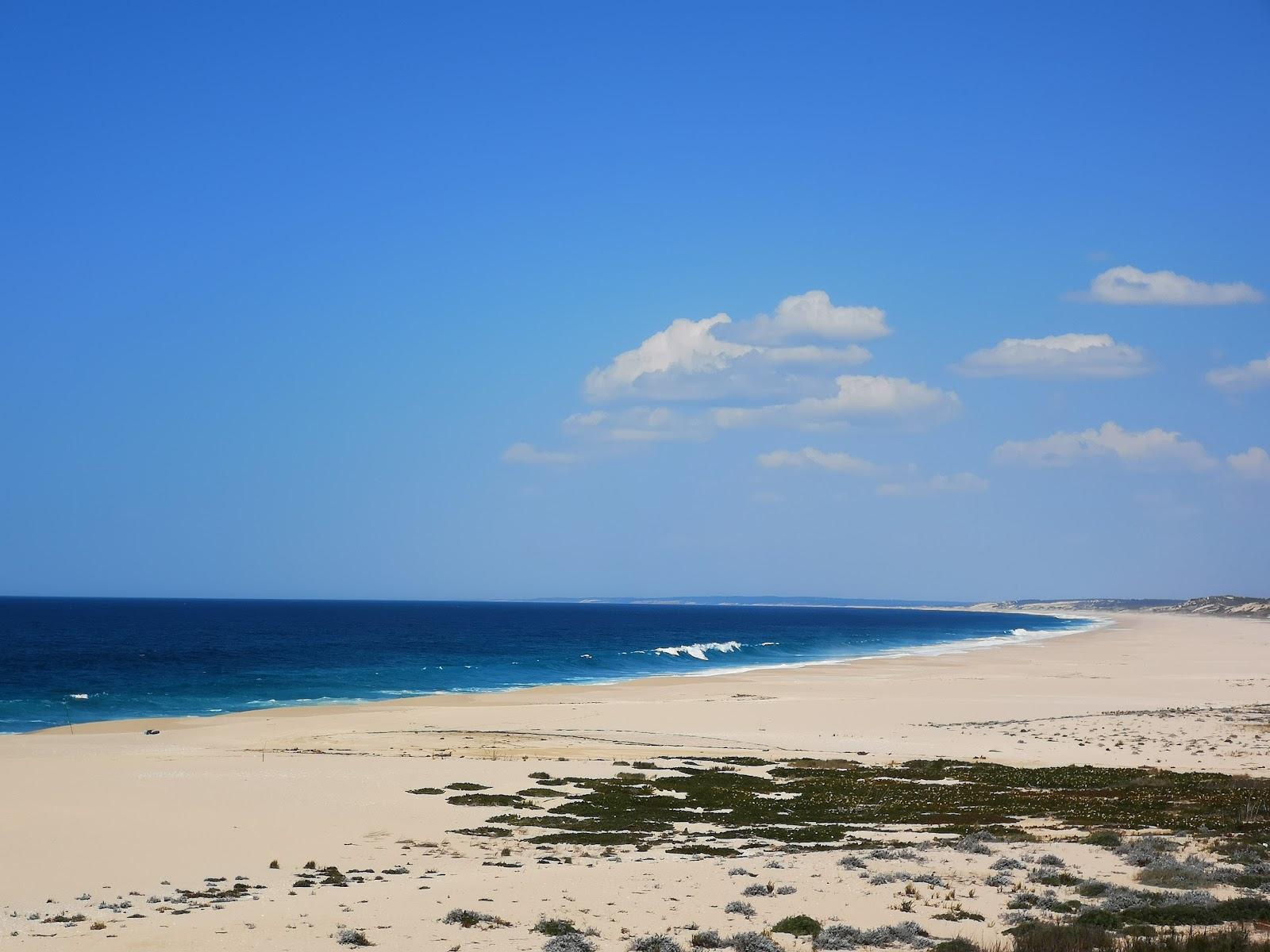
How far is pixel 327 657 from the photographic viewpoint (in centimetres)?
9531

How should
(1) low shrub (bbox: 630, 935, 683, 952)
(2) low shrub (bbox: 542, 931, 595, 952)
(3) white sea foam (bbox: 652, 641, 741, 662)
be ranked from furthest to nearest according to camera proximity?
(3) white sea foam (bbox: 652, 641, 741, 662) < (1) low shrub (bbox: 630, 935, 683, 952) < (2) low shrub (bbox: 542, 931, 595, 952)

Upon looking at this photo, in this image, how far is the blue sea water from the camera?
61844 mm

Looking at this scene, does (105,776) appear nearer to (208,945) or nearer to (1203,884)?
(208,945)

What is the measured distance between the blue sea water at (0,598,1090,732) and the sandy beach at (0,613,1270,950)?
34.2 feet

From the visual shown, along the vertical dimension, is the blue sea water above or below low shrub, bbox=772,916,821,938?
below

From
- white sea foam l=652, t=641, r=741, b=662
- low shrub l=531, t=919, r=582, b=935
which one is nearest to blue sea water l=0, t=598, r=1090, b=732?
white sea foam l=652, t=641, r=741, b=662

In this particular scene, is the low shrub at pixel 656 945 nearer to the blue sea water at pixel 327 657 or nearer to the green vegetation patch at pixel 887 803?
the green vegetation patch at pixel 887 803

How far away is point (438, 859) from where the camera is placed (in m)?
19.9

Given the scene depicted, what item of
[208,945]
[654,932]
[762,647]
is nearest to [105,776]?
[208,945]

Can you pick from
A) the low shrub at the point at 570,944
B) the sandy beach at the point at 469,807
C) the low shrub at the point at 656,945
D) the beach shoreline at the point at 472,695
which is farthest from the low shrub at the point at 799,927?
the beach shoreline at the point at 472,695

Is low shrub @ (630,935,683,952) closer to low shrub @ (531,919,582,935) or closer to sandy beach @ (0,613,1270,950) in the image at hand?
sandy beach @ (0,613,1270,950)

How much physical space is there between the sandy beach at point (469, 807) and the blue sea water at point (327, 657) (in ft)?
34.2

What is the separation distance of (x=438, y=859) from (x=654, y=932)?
7.03 metres

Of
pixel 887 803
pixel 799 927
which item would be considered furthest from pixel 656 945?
pixel 887 803
